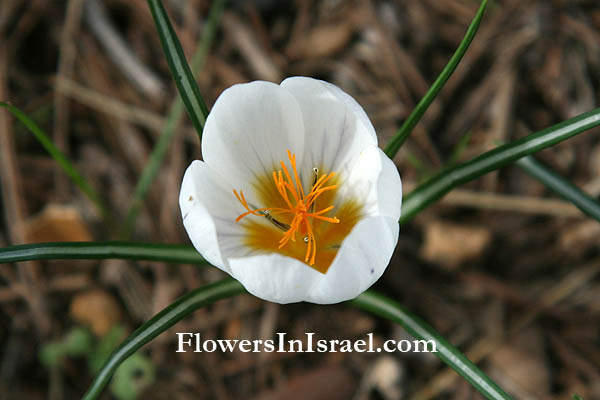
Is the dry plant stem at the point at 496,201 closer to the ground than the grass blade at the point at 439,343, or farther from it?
farther from it

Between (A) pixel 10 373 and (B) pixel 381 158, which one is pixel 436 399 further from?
(A) pixel 10 373

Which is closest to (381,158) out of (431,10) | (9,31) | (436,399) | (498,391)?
(498,391)

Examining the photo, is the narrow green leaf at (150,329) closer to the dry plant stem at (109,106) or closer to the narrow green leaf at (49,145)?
the narrow green leaf at (49,145)

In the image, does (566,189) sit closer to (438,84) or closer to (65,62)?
(438,84)

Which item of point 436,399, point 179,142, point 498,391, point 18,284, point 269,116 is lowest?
point 498,391

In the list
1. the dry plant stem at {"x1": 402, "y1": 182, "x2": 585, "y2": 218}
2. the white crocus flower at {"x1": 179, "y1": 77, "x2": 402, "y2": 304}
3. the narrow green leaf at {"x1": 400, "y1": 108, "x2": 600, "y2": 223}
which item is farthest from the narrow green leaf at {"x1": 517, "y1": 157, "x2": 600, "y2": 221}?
the dry plant stem at {"x1": 402, "y1": 182, "x2": 585, "y2": 218}

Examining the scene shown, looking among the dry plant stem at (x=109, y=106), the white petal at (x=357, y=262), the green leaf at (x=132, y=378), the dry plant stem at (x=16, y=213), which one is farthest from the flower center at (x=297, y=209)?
the dry plant stem at (x=16, y=213)

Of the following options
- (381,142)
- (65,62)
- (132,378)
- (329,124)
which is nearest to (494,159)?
(329,124)
